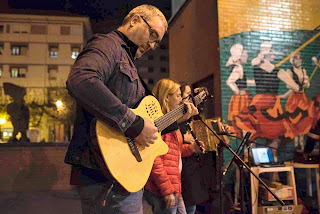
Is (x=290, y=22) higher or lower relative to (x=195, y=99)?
higher

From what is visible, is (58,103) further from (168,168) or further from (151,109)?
(151,109)

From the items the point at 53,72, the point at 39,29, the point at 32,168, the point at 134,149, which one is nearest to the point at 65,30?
the point at 39,29

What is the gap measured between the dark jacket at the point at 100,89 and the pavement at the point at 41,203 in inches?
176

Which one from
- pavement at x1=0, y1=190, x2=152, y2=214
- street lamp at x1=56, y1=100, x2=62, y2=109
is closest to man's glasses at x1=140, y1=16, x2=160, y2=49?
pavement at x1=0, y1=190, x2=152, y2=214

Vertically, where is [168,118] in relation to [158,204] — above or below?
above

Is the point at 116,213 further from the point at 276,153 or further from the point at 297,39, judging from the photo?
the point at 297,39

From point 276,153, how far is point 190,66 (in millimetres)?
3370

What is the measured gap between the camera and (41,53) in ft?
129

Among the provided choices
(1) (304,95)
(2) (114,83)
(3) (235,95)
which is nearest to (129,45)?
(2) (114,83)

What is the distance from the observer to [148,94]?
1.89m

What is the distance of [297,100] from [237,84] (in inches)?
61.9

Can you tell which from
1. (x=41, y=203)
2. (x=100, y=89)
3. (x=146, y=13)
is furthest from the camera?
(x=41, y=203)

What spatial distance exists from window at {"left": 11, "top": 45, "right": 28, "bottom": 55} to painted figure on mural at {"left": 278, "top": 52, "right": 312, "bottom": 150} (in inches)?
1534

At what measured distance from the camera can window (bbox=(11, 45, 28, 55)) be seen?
127ft
